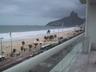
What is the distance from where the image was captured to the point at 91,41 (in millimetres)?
9477

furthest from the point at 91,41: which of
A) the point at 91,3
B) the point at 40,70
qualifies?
the point at 40,70

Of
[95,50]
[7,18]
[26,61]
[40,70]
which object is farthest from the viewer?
[7,18]

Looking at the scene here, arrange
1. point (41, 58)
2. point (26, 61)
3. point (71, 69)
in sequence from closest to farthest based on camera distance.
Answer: point (26, 61) → point (41, 58) → point (71, 69)

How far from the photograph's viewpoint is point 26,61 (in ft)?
4.16

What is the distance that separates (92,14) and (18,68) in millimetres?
8674

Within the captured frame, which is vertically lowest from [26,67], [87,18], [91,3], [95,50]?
[95,50]

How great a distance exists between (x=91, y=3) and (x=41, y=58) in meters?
8.20

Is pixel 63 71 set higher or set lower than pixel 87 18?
lower

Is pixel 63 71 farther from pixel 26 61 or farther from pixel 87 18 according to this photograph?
pixel 87 18

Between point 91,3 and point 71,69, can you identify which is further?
point 91,3

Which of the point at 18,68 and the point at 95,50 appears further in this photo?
the point at 95,50

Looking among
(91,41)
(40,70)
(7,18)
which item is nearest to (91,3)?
(91,41)

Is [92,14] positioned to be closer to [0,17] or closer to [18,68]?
[18,68]

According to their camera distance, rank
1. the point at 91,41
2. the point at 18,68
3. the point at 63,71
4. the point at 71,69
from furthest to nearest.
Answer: the point at 91,41 < the point at 71,69 < the point at 63,71 < the point at 18,68
